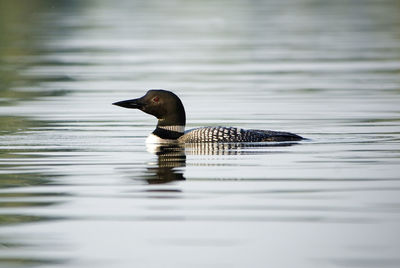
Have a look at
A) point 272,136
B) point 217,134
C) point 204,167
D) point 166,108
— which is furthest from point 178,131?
point 204,167

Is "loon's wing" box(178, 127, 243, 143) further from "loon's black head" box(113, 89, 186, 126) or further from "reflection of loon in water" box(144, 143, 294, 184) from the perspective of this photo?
"loon's black head" box(113, 89, 186, 126)

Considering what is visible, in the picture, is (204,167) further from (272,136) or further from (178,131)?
(178,131)

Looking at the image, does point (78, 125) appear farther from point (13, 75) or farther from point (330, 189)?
point (13, 75)

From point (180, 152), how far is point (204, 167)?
1274 millimetres

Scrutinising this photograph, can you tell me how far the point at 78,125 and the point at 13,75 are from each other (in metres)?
9.26

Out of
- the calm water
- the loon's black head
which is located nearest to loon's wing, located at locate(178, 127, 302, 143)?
the calm water

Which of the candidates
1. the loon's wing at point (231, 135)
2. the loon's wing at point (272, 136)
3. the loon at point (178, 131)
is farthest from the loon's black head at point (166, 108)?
the loon's wing at point (272, 136)

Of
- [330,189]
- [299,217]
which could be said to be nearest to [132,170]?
[330,189]

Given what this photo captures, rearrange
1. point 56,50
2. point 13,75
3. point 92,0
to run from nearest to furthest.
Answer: point 13,75 < point 56,50 < point 92,0

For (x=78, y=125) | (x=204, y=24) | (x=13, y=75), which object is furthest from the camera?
(x=204, y=24)

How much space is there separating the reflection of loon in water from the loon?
0.08 meters

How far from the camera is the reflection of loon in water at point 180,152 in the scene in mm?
10359

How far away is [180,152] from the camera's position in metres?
11.9

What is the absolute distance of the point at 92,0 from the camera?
7600 centimetres
